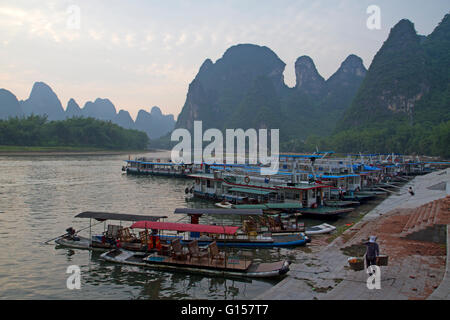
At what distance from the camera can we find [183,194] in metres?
36.1

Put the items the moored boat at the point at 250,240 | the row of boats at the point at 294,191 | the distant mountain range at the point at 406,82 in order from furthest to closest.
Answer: the distant mountain range at the point at 406,82 < the row of boats at the point at 294,191 < the moored boat at the point at 250,240

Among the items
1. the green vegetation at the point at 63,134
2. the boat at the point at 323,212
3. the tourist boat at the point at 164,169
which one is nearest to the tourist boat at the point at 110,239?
the boat at the point at 323,212

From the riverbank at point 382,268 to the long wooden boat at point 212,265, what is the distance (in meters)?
0.72

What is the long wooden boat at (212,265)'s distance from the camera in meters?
12.1

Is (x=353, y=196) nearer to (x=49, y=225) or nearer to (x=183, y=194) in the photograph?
(x=183, y=194)

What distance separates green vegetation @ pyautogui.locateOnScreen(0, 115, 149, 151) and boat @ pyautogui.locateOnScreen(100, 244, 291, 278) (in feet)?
300

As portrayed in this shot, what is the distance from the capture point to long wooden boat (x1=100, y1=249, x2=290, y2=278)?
12062 mm

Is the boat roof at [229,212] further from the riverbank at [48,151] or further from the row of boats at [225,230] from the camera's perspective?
the riverbank at [48,151]

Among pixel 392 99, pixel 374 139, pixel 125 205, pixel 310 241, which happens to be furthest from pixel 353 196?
pixel 392 99

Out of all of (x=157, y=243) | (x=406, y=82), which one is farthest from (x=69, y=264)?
(x=406, y=82)

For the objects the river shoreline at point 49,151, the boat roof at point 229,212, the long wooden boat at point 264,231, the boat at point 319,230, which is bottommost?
the boat at point 319,230

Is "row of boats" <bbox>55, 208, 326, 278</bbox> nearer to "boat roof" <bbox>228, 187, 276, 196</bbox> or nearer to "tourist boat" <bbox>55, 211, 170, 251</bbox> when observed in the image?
"tourist boat" <bbox>55, 211, 170, 251</bbox>
